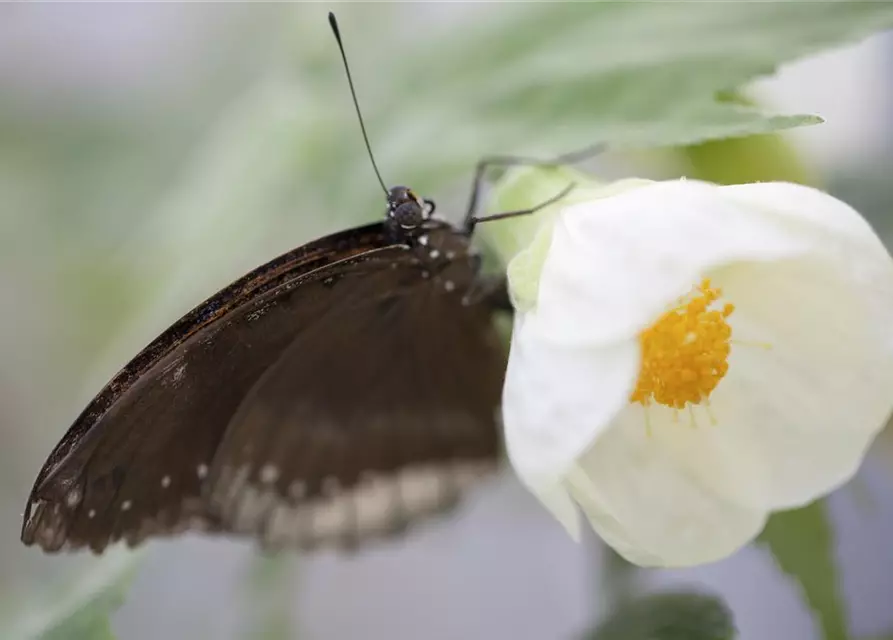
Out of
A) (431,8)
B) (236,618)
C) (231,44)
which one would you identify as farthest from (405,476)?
(231,44)

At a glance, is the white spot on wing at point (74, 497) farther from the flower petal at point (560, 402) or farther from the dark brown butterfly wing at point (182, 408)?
the flower petal at point (560, 402)

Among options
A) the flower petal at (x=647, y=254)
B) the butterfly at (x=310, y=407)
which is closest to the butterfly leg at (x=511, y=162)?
the butterfly at (x=310, y=407)

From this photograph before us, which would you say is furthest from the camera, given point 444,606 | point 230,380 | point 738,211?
point 444,606

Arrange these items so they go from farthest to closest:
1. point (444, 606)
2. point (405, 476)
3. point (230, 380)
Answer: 1. point (444, 606)
2. point (405, 476)
3. point (230, 380)

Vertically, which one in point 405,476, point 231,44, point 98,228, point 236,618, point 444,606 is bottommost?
point 444,606

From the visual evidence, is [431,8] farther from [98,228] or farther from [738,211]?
[738,211]

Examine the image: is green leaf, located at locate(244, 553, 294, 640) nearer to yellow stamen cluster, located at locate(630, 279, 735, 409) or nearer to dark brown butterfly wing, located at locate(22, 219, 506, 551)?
dark brown butterfly wing, located at locate(22, 219, 506, 551)

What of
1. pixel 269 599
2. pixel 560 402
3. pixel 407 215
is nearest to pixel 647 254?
pixel 560 402

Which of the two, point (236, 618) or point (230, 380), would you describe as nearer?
point (230, 380)
